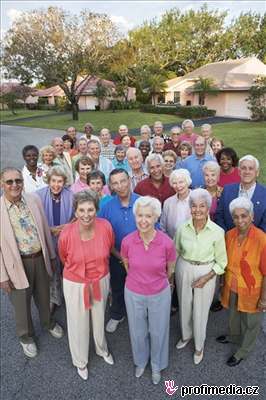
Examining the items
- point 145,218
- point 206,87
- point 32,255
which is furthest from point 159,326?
point 206,87

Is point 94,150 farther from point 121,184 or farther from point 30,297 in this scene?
point 30,297

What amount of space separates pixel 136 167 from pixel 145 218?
2.01 m

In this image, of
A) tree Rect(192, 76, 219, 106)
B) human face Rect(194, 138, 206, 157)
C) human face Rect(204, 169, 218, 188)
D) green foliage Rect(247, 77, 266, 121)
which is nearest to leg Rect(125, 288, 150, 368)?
human face Rect(204, 169, 218, 188)

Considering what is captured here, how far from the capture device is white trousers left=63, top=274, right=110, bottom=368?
320 centimetres

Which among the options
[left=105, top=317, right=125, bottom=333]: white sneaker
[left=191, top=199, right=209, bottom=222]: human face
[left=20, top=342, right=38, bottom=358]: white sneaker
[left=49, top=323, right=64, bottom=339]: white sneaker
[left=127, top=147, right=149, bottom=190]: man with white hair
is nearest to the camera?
[left=191, top=199, right=209, bottom=222]: human face

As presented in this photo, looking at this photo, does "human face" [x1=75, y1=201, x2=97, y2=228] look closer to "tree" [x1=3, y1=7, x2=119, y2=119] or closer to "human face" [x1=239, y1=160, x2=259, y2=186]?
"human face" [x1=239, y1=160, x2=259, y2=186]

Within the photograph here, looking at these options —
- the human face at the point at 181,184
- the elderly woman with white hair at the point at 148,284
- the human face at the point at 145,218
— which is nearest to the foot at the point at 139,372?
the elderly woman with white hair at the point at 148,284

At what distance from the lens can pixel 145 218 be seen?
112 inches

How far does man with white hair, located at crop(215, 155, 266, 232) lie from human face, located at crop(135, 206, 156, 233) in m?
1.37

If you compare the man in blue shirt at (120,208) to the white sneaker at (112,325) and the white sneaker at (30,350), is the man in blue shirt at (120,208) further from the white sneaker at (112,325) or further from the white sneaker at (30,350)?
the white sneaker at (30,350)

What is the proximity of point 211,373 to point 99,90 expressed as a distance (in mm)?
38945

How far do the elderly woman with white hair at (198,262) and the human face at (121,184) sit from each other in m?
0.78

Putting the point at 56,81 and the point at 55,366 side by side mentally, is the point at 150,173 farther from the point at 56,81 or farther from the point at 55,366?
the point at 56,81

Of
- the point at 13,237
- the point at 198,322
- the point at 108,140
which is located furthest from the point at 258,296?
the point at 108,140
